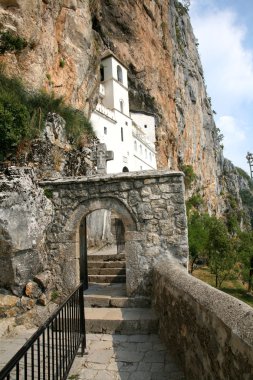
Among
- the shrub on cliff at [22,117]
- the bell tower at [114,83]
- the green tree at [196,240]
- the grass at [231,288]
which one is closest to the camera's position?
the shrub on cliff at [22,117]

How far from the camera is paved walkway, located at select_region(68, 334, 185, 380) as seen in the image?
434 cm

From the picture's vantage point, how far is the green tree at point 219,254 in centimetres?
1758

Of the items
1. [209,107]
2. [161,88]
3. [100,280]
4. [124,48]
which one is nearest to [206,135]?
[209,107]

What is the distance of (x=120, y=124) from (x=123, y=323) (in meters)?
29.9

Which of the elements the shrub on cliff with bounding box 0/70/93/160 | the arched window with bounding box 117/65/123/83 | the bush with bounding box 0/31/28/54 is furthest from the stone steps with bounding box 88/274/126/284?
the arched window with bounding box 117/65/123/83

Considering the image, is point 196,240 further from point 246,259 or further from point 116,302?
point 116,302

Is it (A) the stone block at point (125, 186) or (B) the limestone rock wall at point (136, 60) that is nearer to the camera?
(A) the stone block at point (125, 186)

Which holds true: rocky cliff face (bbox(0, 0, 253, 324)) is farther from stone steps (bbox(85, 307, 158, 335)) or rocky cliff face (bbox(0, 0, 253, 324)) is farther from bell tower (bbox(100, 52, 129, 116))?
stone steps (bbox(85, 307, 158, 335))

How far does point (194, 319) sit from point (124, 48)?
35811 mm

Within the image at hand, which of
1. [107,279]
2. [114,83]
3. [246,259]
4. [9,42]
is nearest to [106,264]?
[107,279]

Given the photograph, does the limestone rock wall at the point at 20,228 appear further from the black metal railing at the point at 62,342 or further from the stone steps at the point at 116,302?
the black metal railing at the point at 62,342

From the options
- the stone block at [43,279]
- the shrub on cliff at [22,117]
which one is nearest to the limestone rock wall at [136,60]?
the shrub on cliff at [22,117]

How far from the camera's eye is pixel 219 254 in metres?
18.4

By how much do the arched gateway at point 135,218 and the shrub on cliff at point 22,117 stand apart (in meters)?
2.28
